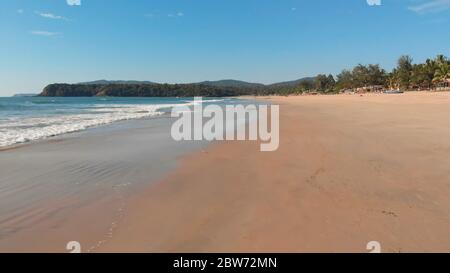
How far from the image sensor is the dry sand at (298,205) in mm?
3729

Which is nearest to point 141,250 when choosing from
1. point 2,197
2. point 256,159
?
point 2,197

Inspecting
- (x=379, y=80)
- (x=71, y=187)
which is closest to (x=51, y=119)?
(x=71, y=187)

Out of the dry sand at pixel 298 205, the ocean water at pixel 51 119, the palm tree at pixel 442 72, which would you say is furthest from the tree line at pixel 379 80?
the dry sand at pixel 298 205

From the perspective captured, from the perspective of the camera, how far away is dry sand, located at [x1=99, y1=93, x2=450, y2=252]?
3729 millimetres

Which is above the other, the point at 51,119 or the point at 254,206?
the point at 51,119

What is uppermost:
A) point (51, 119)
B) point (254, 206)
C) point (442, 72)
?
point (442, 72)

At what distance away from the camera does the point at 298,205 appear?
493cm

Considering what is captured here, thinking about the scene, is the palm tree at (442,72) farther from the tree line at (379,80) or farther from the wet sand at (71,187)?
the wet sand at (71,187)

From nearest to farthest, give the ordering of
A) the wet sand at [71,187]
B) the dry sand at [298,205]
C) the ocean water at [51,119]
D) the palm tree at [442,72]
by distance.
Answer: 1. the dry sand at [298,205]
2. the wet sand at [71,187]
3. the ocean water at [51,119]
4. the palm tree at [442,72]

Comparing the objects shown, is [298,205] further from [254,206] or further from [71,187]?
[71,187]

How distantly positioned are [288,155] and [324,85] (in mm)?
169011

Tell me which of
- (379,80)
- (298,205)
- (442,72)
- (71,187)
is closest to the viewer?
(298,205)

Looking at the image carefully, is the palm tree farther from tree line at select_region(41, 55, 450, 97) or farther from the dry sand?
the dry sand
